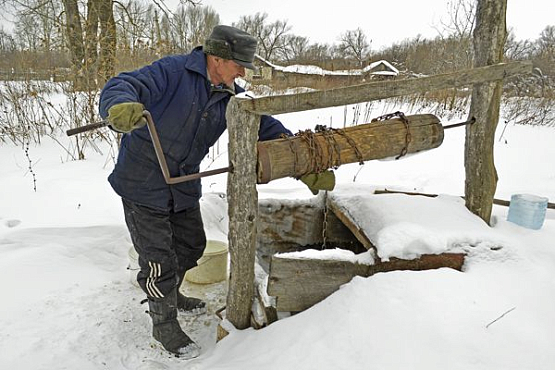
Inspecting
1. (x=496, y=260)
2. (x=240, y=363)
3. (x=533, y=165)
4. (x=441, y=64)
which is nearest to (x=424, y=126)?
(x=496, y=260)

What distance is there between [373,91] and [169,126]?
1.04 metres

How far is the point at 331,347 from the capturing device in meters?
1.65

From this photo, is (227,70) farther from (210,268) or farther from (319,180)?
(210,268)

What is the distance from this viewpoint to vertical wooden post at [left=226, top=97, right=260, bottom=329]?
6.14 feet

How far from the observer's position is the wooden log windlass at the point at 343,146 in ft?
6.44

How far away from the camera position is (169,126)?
2104 millimetres

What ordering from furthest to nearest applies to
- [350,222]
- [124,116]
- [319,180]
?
[350,222] < [319,180] < [124,116]

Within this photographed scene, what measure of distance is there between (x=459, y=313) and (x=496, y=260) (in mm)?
509

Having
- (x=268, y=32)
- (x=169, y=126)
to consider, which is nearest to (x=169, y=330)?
(x=169, y=126)

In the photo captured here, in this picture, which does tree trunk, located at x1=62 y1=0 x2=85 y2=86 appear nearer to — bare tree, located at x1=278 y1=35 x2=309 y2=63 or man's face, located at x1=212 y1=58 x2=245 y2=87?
man's face, located at x1=212 y1=58 x2=245 y2=87

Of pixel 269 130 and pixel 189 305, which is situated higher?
pixel 269 130

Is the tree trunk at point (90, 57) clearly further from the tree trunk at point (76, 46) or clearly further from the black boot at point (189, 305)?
the black boot at point (189, 305)

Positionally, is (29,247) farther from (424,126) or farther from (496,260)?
(496,260)

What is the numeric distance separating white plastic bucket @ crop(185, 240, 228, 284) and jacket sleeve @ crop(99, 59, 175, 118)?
133cm
